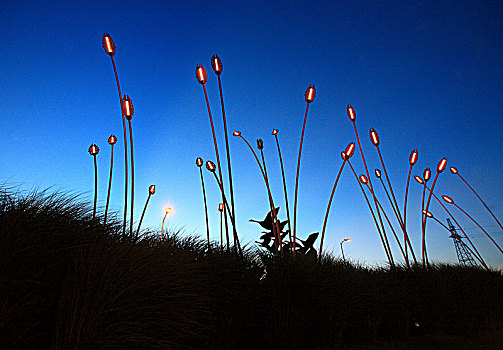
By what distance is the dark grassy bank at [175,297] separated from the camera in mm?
1517

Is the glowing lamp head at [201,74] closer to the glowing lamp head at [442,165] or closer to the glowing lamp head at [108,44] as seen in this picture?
the glowing lamp head at [108,44]

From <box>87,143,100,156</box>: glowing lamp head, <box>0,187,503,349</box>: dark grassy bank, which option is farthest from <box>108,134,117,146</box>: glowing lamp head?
<box>0,187,503,349</box>: dark grassy bank

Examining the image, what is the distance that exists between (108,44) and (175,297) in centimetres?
285

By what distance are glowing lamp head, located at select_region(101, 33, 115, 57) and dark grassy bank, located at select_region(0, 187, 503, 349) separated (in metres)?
2.07

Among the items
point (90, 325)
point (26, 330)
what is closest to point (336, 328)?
point (90, 325)

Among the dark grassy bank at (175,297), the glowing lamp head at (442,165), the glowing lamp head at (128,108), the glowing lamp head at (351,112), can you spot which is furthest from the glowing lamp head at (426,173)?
the glowing lamp head at (128,108)

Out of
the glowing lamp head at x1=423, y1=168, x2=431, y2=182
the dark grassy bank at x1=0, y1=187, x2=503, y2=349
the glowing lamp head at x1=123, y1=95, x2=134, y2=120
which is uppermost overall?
the glowing lamp head at x1=423, y1=168, x2=431, y2=182

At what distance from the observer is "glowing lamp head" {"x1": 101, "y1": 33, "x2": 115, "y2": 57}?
3572 mm

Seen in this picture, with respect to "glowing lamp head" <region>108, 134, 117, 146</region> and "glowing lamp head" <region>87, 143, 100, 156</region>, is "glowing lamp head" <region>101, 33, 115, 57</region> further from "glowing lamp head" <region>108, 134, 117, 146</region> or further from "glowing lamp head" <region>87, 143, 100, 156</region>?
"glowing lamp head" <region>87, 143, 100, 156</region>

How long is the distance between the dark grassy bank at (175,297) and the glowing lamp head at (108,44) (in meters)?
2.07

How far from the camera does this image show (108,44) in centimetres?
359

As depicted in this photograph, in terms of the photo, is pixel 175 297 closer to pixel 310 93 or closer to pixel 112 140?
pixel 112 140

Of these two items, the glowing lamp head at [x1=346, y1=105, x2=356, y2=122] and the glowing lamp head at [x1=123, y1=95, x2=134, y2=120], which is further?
the glowing lamp head at [x1=346, y1=105, x2=356, y2=122]

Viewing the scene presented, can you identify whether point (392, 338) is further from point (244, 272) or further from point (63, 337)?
point (63, 337)
